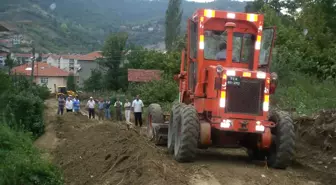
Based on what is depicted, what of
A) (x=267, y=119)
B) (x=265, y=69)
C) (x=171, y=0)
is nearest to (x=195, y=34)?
(x=265, y=69)

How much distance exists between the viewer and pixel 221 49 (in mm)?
11938

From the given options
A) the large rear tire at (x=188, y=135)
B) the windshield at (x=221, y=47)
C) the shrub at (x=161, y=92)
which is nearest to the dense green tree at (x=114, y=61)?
the shrub at (x=161, y=92)

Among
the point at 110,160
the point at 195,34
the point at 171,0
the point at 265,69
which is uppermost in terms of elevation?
the point at 171,0

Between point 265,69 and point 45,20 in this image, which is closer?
point 265,69

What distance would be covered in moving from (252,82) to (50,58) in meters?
116

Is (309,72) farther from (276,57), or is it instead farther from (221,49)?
(221,49)

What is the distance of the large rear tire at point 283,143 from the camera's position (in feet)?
36.3

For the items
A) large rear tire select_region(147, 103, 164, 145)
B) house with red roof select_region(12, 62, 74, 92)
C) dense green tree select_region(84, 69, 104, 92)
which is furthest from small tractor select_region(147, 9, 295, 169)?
house with red roof select_region(12, 62, 74, 92)

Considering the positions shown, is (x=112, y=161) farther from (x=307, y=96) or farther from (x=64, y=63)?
(x=64, y=63)

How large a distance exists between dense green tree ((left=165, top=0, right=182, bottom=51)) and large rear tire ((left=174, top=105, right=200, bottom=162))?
82677 millimetres

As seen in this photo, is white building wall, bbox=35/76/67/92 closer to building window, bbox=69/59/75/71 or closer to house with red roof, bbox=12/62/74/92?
house with red roof, bbox=12/62/74/92

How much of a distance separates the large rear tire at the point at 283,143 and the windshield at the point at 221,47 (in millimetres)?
1649

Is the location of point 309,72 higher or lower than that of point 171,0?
lower

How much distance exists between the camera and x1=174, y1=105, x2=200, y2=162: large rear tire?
35.9 ft
